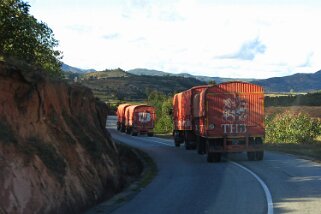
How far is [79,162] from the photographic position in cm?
1380

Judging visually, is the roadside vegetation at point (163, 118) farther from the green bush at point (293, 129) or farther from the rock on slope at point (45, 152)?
the rock on slope at point (45, 152)

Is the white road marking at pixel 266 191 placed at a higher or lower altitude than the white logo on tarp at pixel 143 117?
lower

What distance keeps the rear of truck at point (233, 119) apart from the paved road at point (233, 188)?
0.72 m

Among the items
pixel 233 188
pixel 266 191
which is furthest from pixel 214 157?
pixel 266 191

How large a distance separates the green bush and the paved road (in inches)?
457

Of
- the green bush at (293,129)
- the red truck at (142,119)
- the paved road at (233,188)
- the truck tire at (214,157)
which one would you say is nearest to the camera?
the paved road at (233,188)

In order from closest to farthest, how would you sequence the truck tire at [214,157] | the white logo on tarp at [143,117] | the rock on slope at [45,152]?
the rock on slope at [45,152] < the truck tire at [214,157] < the white logo on tarp at [143,117]

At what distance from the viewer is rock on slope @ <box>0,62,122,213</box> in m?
9.93

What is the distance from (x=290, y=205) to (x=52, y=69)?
1748 cm

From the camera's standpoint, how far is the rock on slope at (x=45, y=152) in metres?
9.93

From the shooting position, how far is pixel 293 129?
35.1 metres

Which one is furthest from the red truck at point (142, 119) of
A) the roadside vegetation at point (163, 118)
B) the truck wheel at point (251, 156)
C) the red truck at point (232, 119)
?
the truck wheel at point (251, 156)

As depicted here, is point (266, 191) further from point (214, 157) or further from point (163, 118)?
point (163, 118)

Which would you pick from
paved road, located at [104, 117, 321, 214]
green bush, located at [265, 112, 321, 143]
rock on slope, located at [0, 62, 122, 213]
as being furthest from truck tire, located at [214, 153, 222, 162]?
green bush, located at [265, 112, 321, 143]
